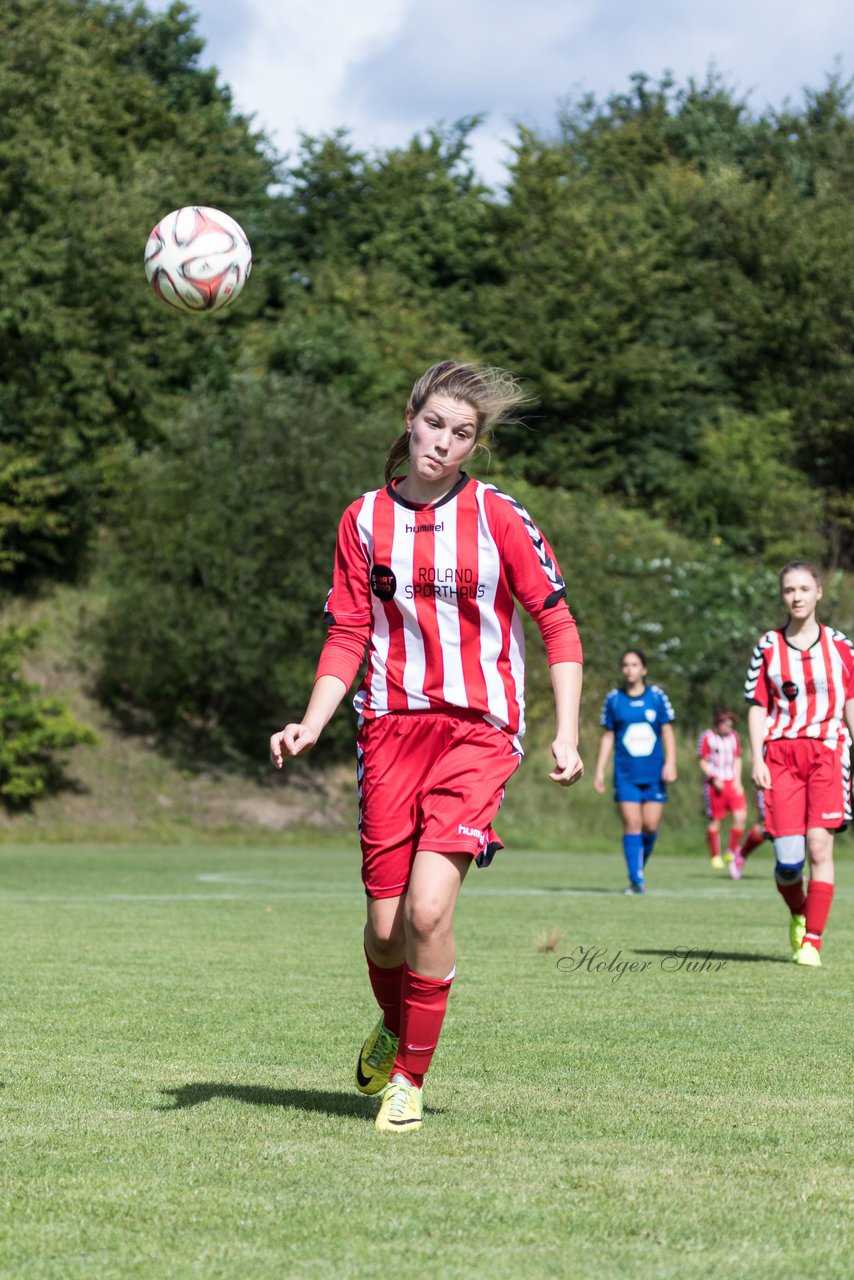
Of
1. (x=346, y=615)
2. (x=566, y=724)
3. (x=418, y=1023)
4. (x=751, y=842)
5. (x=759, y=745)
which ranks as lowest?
(x=751, y=842)

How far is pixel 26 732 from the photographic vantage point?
3055 centimetres

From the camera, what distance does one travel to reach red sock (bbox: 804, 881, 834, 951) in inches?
372

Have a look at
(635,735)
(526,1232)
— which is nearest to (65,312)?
(635,735)

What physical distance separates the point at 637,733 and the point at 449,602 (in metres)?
11.7

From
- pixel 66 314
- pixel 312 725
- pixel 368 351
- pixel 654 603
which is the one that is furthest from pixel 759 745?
pixel 368 351

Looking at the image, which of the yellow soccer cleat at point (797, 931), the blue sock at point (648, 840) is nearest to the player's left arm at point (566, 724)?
the yellow soccer cleat at point (797, 931)

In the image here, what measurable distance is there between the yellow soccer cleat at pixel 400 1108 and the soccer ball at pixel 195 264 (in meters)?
3.98

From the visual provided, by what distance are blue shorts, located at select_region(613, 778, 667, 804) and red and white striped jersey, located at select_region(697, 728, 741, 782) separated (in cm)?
660

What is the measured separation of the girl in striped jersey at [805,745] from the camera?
9.43 meters

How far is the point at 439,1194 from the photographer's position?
3842 millimetres

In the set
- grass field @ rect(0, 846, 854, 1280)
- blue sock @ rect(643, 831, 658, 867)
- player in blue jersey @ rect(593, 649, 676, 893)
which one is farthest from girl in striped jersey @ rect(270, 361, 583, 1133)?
A: blue sock @ rect(643, 831, 658, 867)

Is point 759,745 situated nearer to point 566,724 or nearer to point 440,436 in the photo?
point 566,724

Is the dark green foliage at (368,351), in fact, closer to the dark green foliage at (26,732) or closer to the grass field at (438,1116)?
the dark green foliage at (26,732)
